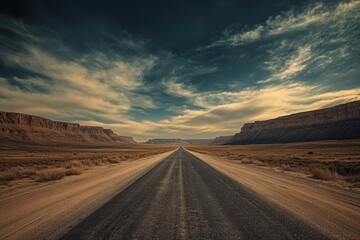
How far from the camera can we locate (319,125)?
5468 inches

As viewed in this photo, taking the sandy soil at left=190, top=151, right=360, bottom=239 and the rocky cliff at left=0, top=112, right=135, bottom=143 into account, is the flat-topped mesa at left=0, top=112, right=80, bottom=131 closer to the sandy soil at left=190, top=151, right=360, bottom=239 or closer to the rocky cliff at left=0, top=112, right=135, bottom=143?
the rocky cliff at left=0, top=112, right=135, bottom=143

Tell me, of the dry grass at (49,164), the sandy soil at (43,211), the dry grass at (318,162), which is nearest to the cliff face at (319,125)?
the dry grass at (318,162)

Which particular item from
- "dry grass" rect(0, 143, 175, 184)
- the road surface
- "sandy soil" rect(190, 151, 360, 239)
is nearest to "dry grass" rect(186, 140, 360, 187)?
"sandy soil" rect(190, 151, 360, 239)

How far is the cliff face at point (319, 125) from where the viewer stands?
116438 millimetres

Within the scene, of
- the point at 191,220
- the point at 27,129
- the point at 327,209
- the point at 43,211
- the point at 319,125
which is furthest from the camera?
the point at 27,129

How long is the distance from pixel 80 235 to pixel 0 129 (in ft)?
634

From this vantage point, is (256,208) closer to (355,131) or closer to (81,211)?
(81,211)

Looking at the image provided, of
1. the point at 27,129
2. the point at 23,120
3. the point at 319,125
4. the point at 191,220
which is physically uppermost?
the point at 23,120

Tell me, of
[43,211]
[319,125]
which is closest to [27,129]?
[43,211]

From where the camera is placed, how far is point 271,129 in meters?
186

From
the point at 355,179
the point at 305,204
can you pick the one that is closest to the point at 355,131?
the point at 355,179

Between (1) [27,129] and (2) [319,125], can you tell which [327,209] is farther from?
(1) [27,129]

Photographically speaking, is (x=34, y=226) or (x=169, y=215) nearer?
(x=34, y=226)

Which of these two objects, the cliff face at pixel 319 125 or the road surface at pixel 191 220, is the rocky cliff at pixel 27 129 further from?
the cliff face at pixel 319 125
